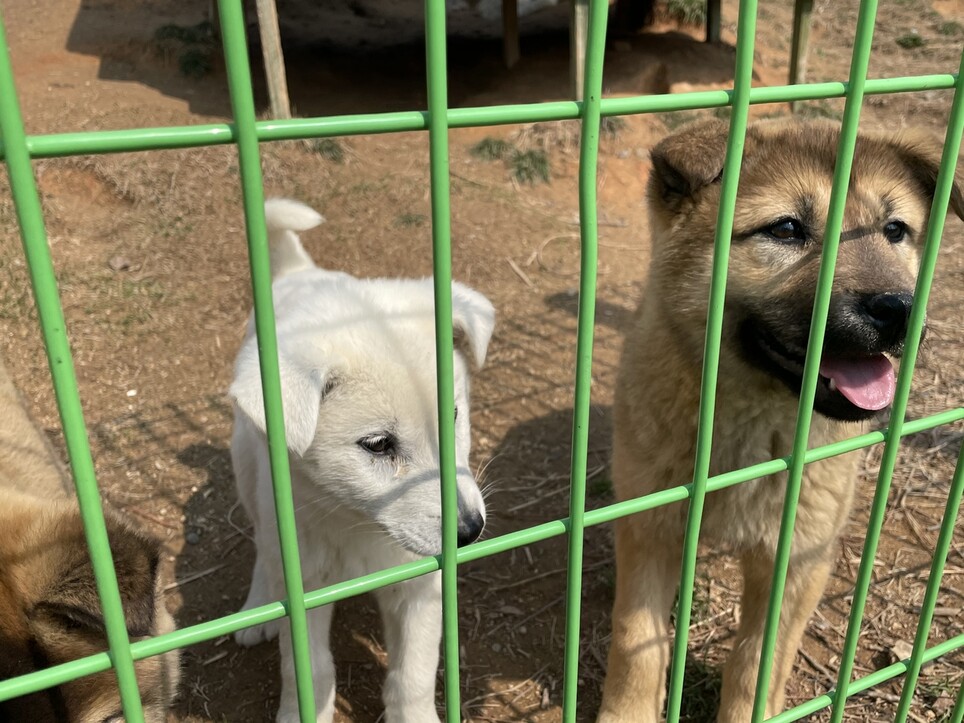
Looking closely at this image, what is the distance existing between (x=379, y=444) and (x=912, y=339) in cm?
117

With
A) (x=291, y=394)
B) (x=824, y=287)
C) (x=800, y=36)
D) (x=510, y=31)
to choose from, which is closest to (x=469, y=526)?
(x=291, y=394)

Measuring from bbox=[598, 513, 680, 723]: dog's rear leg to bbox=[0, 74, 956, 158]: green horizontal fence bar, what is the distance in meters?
1.34

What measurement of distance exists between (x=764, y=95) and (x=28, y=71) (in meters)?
8.79

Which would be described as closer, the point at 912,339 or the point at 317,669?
the point at 912,339

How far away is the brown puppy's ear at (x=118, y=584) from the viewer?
1.18 metres

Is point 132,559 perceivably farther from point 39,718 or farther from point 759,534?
point 759,534

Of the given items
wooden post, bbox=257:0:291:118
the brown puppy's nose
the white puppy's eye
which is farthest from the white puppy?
wooden post, bbox=257:0:291:118

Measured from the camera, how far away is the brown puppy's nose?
177 cm

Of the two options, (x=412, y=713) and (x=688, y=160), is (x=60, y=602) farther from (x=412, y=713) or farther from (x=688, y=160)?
(x=688, y=160)

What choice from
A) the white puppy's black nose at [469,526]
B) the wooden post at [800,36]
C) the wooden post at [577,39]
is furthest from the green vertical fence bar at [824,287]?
the wooden post at [800,36]

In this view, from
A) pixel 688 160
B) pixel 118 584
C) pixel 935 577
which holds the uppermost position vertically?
pixel 688 160

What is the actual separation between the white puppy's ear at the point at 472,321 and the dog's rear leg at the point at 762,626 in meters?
1.00

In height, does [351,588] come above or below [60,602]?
above

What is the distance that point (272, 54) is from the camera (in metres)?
6.56
